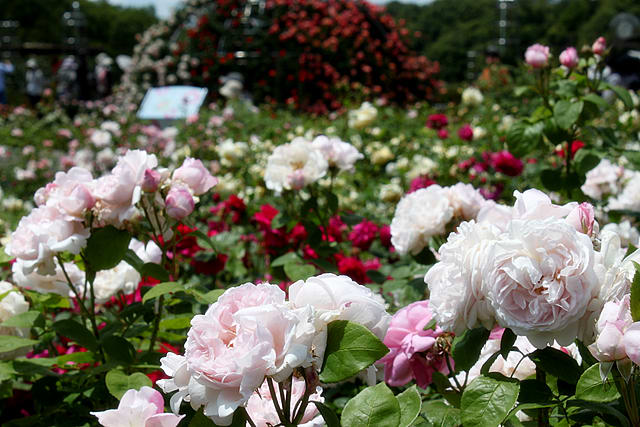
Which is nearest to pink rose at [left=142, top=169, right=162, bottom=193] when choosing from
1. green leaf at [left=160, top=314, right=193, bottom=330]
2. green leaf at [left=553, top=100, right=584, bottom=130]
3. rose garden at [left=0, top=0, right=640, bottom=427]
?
rose garden at [left=0, top=0, right=640, bottom=427]

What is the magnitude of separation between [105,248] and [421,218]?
1.80ft

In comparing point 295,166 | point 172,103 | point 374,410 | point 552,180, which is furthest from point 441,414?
point 172,103

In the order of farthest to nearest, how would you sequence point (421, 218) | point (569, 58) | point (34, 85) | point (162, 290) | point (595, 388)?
1. point (34, 85)
2. point (569, 58)
3. point (421, 218)
4. point (162, 290)
5. point (595, 388)

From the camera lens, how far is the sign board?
648cm

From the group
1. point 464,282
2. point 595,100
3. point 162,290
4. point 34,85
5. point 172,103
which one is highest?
point 464,282

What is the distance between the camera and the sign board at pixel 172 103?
6484mm

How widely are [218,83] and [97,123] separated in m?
2.14

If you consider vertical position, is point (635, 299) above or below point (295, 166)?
above

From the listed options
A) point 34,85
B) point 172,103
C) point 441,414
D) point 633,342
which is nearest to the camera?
point 633,342

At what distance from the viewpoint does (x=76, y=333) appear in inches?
46.2

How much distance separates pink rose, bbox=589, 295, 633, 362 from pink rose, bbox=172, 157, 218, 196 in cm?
70

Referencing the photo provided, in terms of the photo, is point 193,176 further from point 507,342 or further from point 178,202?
point 507,342

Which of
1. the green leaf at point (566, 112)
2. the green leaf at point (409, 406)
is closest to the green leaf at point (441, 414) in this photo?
the green leaf at point (409, 406)

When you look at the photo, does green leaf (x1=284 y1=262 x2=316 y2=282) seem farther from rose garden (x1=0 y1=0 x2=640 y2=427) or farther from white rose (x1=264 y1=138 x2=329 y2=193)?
white rose (x1=264 y1=138 x2=329 y2=193)
